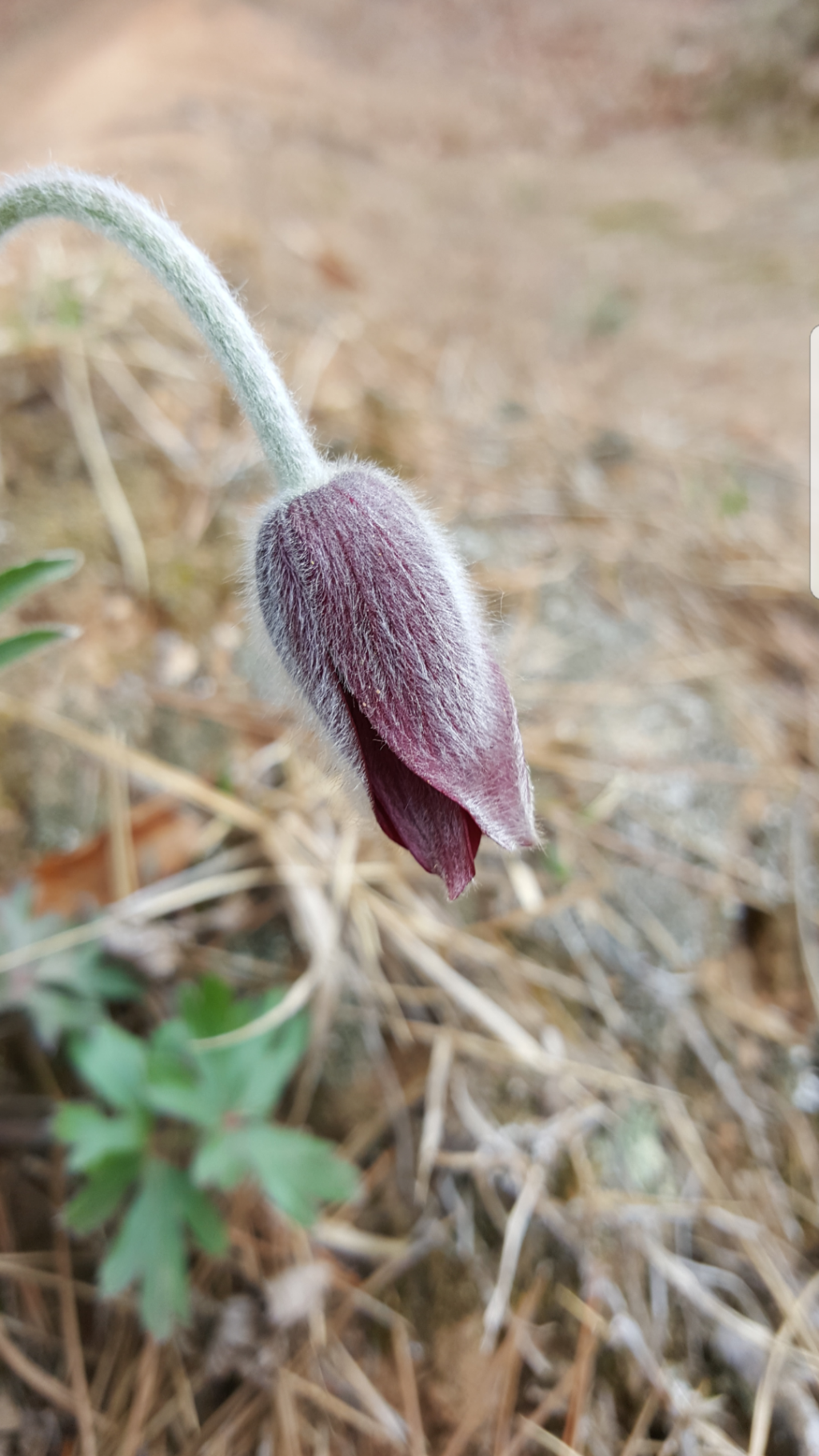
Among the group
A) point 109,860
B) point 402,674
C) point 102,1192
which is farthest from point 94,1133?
point 402,674

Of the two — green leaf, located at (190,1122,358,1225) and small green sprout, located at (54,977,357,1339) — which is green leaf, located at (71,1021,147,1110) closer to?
small green sprout, located at (54,977,357,1339)

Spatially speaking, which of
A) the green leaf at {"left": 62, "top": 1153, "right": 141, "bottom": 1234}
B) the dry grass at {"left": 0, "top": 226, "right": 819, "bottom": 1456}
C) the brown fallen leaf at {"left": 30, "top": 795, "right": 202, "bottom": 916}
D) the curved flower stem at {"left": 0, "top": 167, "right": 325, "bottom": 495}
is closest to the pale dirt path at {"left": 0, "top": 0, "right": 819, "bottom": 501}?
the dry grass at {"left": 0, "top": 226, "right": 819, "bottom": 1456}

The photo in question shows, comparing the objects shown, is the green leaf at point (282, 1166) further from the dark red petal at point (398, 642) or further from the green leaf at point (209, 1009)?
the dark red petal at point (398, 642)

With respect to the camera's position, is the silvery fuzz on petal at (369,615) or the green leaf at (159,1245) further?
the green leaf at (159,1245)

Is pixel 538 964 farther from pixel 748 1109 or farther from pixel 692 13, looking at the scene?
pixel 692 13

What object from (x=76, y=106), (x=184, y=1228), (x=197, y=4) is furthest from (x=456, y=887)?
(x=197, y=4)
